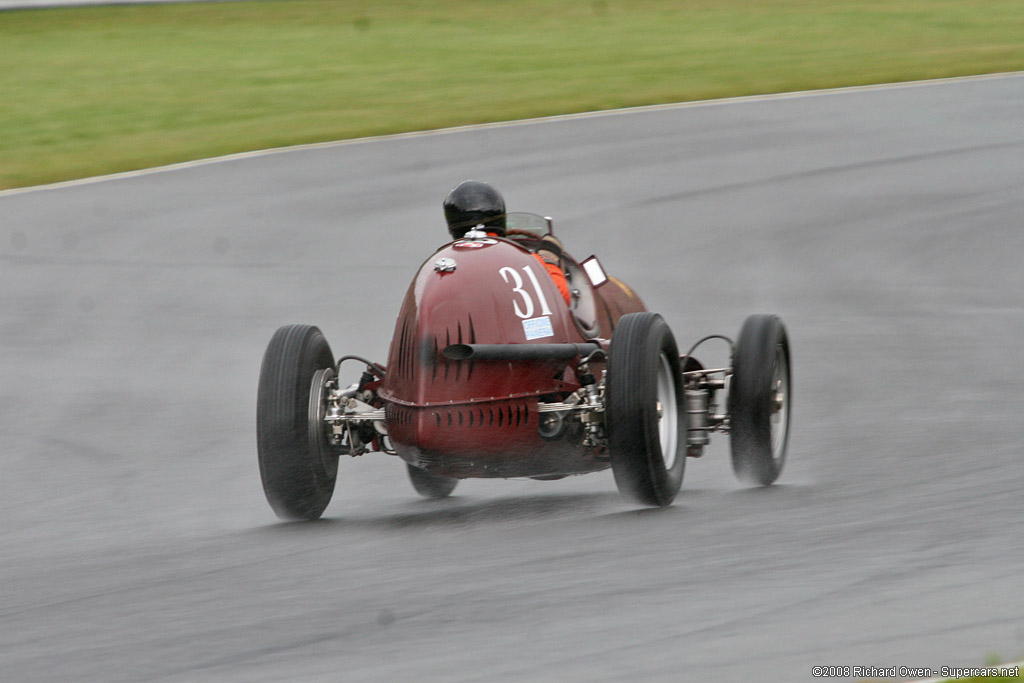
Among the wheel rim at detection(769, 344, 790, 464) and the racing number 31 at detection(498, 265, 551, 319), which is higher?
the racing number 31 at detection(498, 265, 551, 319)

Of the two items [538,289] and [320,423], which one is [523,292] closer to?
[538,289]

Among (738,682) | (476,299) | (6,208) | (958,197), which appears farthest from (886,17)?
(738,682)

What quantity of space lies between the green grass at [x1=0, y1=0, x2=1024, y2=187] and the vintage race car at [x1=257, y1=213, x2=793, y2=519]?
13.5 metres

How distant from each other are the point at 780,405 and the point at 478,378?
2115 mm

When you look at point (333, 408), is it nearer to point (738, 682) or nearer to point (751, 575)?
point (751, 575)

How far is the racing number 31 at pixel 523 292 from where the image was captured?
7633 mm

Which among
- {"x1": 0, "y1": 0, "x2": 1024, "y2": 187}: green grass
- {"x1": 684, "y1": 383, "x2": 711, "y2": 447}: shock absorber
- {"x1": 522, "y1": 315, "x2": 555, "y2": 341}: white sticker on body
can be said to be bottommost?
{"x1": 684, "y1": 383, "x2": 711, "y2": 447}: shock absorber

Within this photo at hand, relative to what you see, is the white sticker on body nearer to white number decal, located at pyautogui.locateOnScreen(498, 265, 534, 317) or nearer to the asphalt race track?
white number decal, located at pyautogui.locateOnScreen(498, 265, 534, 317)

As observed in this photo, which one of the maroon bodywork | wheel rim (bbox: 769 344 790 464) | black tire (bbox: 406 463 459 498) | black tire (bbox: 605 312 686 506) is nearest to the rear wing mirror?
the maroon bodywork

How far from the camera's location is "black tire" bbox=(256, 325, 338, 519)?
25.0 feet

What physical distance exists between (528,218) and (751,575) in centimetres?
313

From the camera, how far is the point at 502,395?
736cm

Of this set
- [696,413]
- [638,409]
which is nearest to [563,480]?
[696,413]

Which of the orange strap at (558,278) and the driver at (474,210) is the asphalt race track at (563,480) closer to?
the orange strap at (558,278)
